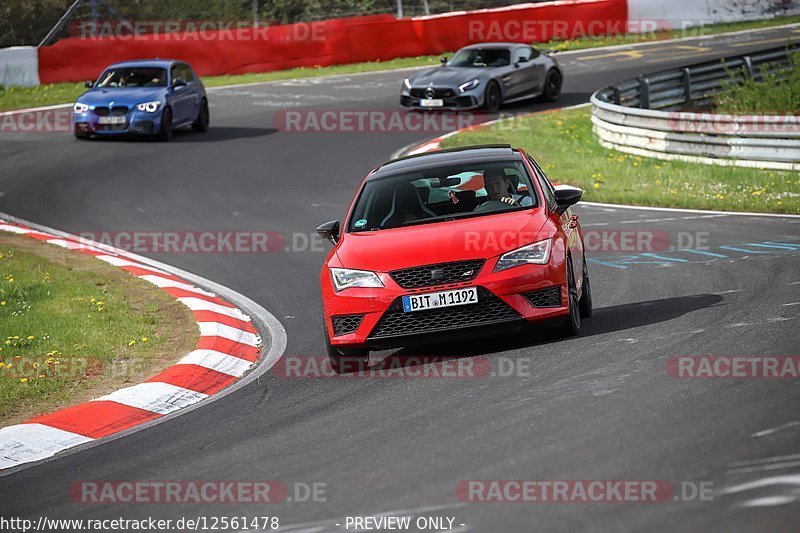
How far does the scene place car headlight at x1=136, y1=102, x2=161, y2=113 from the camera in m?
24.6

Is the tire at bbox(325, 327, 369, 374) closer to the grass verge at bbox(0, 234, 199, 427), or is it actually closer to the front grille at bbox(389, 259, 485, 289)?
the front grille at bbox(389, 259, 485, 289)

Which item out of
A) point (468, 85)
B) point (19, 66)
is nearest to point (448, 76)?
point (468, 85)

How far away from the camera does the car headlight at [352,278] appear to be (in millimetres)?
9000

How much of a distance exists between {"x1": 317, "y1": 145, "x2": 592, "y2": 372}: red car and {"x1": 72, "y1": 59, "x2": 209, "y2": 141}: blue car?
15320mm

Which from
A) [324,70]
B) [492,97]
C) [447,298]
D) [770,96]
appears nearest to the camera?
[447,298]

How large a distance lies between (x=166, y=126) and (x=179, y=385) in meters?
16.3

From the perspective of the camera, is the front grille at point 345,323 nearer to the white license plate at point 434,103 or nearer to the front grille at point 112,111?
the front grille at point 112,111

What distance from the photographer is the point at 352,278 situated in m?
9.15

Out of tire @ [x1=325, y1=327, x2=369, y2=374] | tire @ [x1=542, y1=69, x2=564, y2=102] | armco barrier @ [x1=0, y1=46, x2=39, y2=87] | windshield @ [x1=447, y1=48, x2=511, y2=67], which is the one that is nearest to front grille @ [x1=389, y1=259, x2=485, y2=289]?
tire @ [x1=325, y1=327, x2=369, y2=374]

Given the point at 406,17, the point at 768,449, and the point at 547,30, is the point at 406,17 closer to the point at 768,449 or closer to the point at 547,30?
the point at 547,30

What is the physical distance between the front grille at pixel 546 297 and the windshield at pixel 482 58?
1956 cm

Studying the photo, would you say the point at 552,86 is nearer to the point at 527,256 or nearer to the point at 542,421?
the point at 527,256

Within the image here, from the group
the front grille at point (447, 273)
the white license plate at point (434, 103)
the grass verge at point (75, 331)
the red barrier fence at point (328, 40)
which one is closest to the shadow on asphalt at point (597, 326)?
the front grille at point (447, 273)

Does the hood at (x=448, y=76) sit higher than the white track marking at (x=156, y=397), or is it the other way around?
the white track marking at (x=156, y=397)
